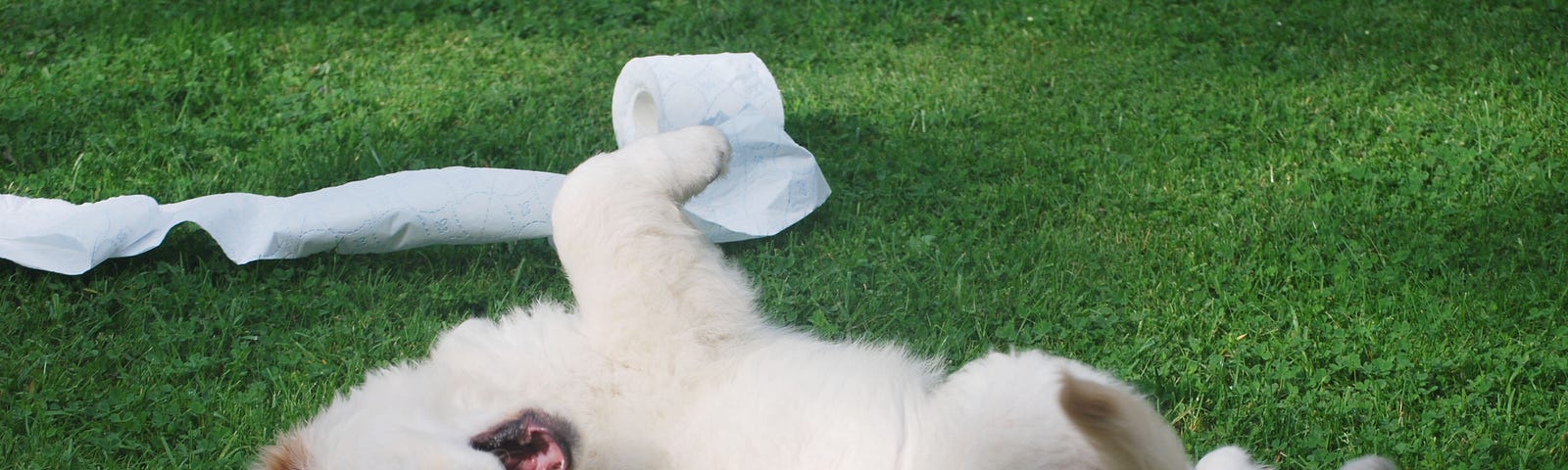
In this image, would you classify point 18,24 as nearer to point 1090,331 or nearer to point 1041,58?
point 1041,58

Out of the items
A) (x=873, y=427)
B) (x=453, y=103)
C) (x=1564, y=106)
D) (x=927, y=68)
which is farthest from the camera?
(x=927, y=68)

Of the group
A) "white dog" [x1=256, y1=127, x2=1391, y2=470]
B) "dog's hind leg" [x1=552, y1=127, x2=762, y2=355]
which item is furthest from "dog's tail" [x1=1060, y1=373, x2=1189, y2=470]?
"dog's hind leg" [x1=552, y1=127, x2=762, y2=355]

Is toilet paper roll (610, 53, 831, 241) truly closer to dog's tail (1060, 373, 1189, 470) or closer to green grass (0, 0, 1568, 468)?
green grass (0, 0, 1568, 468)

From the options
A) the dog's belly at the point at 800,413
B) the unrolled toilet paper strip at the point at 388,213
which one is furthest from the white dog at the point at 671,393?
the unrolled toilet paper strip at the point at 388,213

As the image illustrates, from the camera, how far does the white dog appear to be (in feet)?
7.25

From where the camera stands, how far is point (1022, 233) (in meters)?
4.06

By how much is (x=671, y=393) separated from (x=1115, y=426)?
31.5 inches

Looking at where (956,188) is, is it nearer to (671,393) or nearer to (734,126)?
(734,126)

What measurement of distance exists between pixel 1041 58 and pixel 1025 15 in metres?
0.50

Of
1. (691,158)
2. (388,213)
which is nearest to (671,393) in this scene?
(691,158)

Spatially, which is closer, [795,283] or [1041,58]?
[795,283]

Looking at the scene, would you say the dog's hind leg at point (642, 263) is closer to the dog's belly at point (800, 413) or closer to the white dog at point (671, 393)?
the white dog at point (671, 393)

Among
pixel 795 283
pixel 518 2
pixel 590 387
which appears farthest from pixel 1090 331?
pixel 518 2

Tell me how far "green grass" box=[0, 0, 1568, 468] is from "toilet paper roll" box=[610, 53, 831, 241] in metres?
0.13
